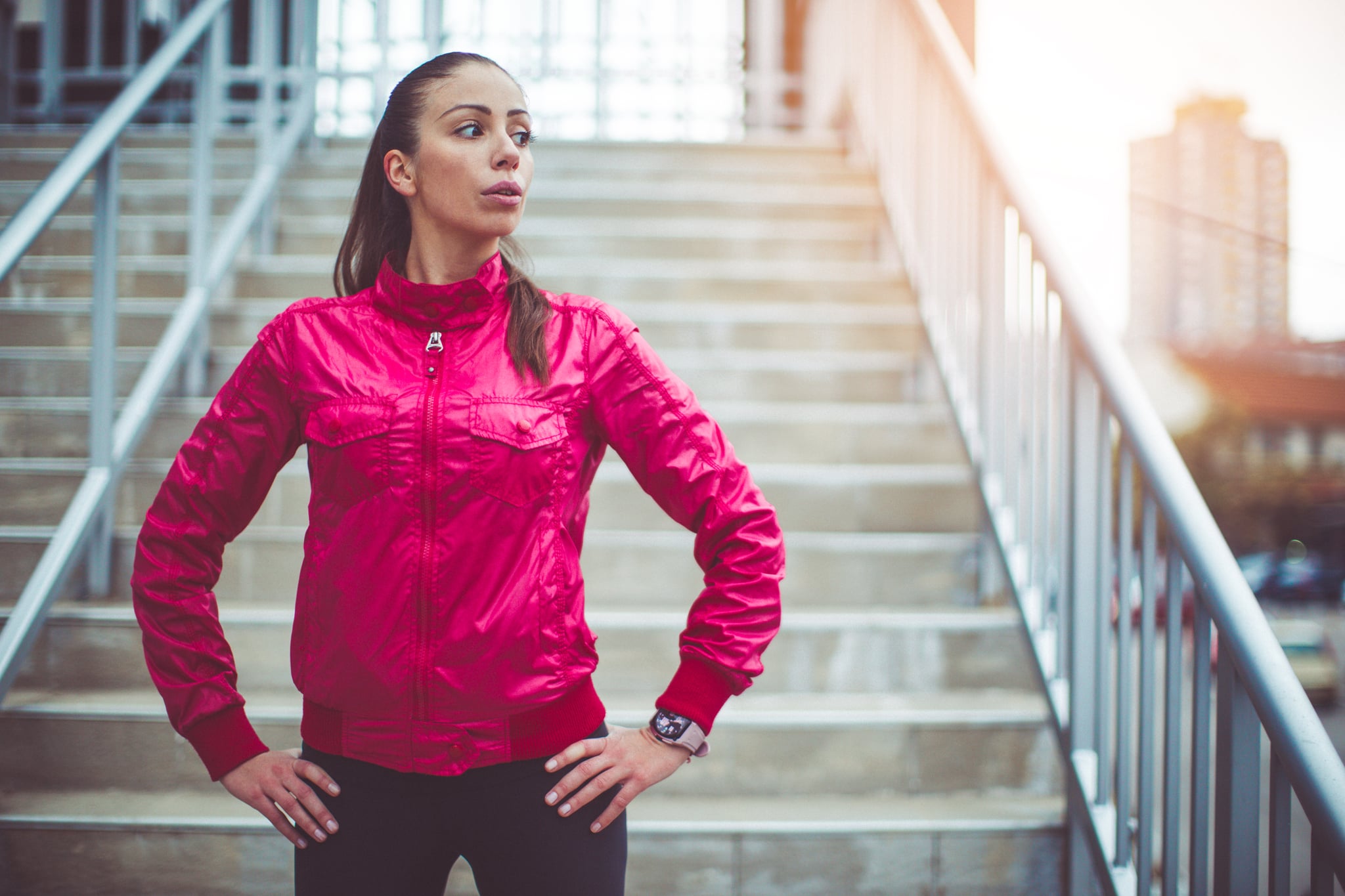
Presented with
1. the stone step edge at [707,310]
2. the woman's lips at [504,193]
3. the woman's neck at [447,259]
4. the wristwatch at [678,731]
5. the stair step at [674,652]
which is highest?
the stone step edge at [707,310]

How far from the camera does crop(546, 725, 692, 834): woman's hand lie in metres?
0.97

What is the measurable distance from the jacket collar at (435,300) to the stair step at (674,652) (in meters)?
1.15

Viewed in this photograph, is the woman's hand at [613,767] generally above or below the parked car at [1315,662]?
above

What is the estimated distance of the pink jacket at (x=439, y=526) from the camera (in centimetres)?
95

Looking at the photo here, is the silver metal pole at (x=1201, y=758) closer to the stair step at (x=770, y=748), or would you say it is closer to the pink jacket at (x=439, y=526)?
the stair step at (x=770, y=748)

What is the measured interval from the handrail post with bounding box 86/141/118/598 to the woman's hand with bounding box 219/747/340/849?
4.52 ft

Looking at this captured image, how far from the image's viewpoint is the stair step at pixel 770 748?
1.84m

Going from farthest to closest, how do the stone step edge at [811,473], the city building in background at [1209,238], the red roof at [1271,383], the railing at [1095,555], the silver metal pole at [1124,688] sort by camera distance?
the red roof at [1271,383] < the city building in background at [1209,238] < the stone step edge at [811,473] < the silver metal pole at [1124,688] < the railing at [1095,555]

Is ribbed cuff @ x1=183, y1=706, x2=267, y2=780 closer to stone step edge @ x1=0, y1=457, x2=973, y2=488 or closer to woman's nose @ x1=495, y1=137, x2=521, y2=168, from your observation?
woman's nose @ x1=495, y1=137, x2=521, y2=168

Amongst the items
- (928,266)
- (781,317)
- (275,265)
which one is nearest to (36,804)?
(275,265)

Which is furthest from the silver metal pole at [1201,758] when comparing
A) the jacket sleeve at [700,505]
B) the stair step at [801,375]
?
the stair step at [801,375]

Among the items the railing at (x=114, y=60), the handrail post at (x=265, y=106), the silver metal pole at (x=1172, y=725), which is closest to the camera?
the silver metal pole at (x=1172, y=725)

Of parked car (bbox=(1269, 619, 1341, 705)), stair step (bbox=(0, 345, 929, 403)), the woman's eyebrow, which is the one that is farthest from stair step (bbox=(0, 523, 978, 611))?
parked car (bbox=(1269, 619, 1341, 705))

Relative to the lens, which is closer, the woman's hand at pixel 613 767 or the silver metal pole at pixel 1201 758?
the woman's hand at pixel 613 767
